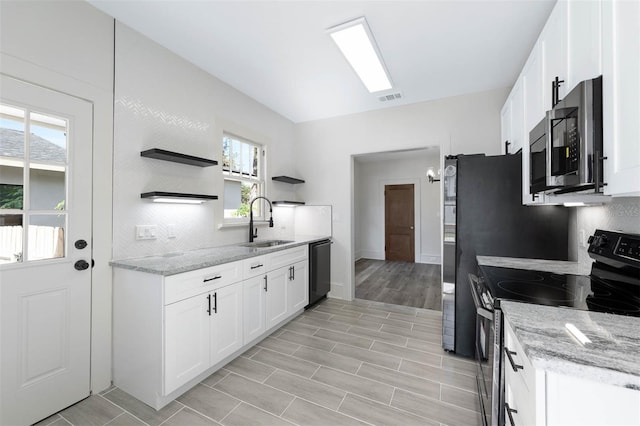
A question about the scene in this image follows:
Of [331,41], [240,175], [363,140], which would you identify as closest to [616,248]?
[331,41]

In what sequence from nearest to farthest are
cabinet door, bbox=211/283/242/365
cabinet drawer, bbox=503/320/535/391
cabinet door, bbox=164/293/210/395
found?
1. cabinet drawer, bbox=503/320/535/391
2. cabinet door, bbox=164/293/210/395
3. cabinet door, bbox=211/283/242/365

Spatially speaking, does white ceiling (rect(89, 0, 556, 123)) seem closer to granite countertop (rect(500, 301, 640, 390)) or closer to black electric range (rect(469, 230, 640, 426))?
black electric range (rect(469, 230, 640, 426))

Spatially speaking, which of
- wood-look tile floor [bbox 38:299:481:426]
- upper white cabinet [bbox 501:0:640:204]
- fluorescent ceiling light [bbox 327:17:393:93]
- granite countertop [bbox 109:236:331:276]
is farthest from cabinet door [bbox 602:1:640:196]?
granite countertop [bbox 109:236:331:276]

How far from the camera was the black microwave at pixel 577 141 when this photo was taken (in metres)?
1.02

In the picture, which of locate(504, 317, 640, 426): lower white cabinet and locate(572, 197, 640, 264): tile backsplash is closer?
locate(504, 317, 640, 426): lower white cabinet

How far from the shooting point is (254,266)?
97.4 inches

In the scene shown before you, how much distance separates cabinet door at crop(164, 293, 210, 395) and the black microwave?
2278 mm

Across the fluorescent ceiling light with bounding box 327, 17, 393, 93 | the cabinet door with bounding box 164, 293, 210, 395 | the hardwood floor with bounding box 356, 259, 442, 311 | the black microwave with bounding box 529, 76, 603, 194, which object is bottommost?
the hardwood floor with bounding box 356, 259, 442, 311

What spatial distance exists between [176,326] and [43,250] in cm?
97

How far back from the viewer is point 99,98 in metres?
1.90

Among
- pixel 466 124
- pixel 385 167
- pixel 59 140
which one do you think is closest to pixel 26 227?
pixel 59 140

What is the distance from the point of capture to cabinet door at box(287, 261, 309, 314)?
121 inches

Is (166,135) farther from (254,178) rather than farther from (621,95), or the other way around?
(621,95)

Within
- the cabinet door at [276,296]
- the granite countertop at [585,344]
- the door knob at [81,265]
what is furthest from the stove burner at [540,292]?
the door knob at [81,265]
